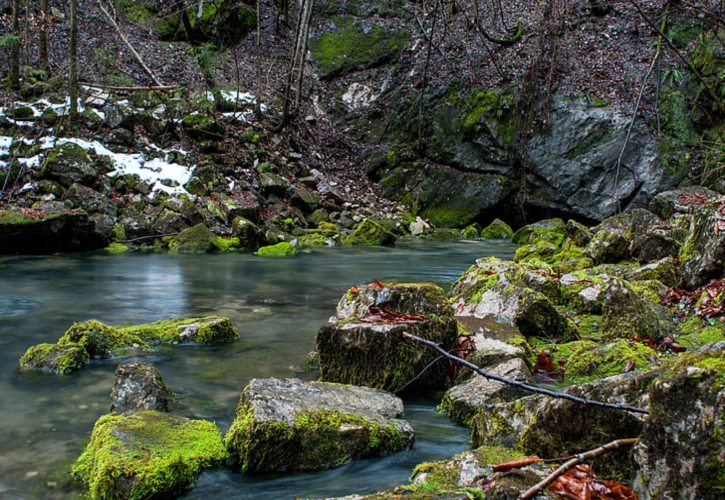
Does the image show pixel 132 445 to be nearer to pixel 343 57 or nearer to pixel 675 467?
pixel 675 467

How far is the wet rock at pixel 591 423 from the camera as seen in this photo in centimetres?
235

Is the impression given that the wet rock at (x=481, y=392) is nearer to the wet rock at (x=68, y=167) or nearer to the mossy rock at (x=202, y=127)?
the wet rock at (x=68, y=167)

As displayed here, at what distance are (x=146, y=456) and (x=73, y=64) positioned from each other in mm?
16943

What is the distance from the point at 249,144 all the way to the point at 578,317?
52.5 feet

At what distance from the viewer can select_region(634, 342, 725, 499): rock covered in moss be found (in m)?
1.76

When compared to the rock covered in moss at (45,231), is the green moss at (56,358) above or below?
below

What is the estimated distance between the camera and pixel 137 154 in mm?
17609

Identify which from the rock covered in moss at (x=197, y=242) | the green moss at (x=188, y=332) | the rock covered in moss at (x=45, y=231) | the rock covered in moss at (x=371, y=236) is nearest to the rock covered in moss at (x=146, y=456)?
the green moss at (x=188, y=332)

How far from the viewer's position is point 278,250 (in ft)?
49.1

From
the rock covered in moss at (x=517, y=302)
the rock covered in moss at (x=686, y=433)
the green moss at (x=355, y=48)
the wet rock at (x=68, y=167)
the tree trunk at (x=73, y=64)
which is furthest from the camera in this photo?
the green moss at (x=355, y=48)

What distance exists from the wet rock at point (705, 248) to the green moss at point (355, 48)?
23.0 meters

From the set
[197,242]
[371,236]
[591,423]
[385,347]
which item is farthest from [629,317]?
[371,236]

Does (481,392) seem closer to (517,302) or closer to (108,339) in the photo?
(517,302)

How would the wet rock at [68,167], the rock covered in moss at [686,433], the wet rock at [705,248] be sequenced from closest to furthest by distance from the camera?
the rock covered in moss at [686,433] → the wet rock at [705,248] → the wet rock at [68,167]
